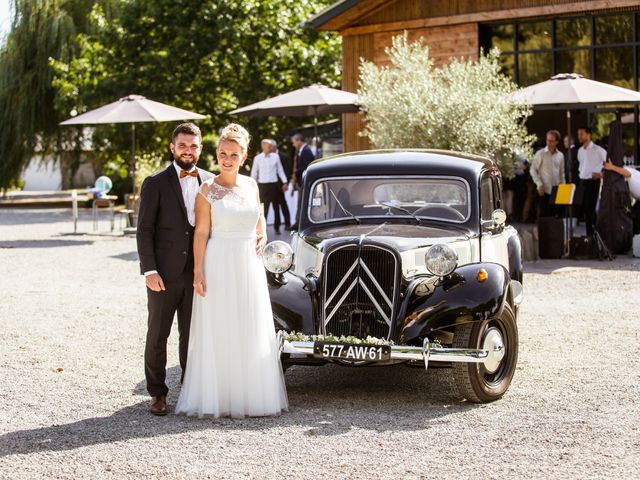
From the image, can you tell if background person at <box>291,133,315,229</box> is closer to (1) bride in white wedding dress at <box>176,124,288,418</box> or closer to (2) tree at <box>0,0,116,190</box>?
(1) bride in white wedding dress at <box>176,124,288,418</box>

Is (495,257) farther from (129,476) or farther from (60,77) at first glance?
(60,77)

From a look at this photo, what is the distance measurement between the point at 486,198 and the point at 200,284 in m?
2.85

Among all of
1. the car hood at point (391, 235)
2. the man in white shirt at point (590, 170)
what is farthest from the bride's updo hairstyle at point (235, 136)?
the man in white shirt at point (590, 170)

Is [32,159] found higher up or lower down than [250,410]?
higher up

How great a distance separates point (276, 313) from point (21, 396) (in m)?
1.85

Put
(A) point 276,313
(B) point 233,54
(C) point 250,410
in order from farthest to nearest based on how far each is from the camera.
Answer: (B) point 233,54
(A) point 276,313
(C) point 250,410

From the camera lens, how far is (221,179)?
7.00m

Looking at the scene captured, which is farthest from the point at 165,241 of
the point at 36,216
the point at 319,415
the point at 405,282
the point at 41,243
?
the point at 36,216

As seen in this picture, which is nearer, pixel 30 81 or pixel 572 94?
pixel 572 94

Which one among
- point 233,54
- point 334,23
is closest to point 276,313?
point 334,23

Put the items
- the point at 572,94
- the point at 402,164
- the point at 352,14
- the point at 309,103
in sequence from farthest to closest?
the point at 352,14, the point at 309,103, the point at 572,94, the point at 402,164

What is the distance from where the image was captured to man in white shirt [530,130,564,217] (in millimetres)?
18422

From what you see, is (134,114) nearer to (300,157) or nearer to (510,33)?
(300,157)

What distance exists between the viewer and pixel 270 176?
21.1 m
